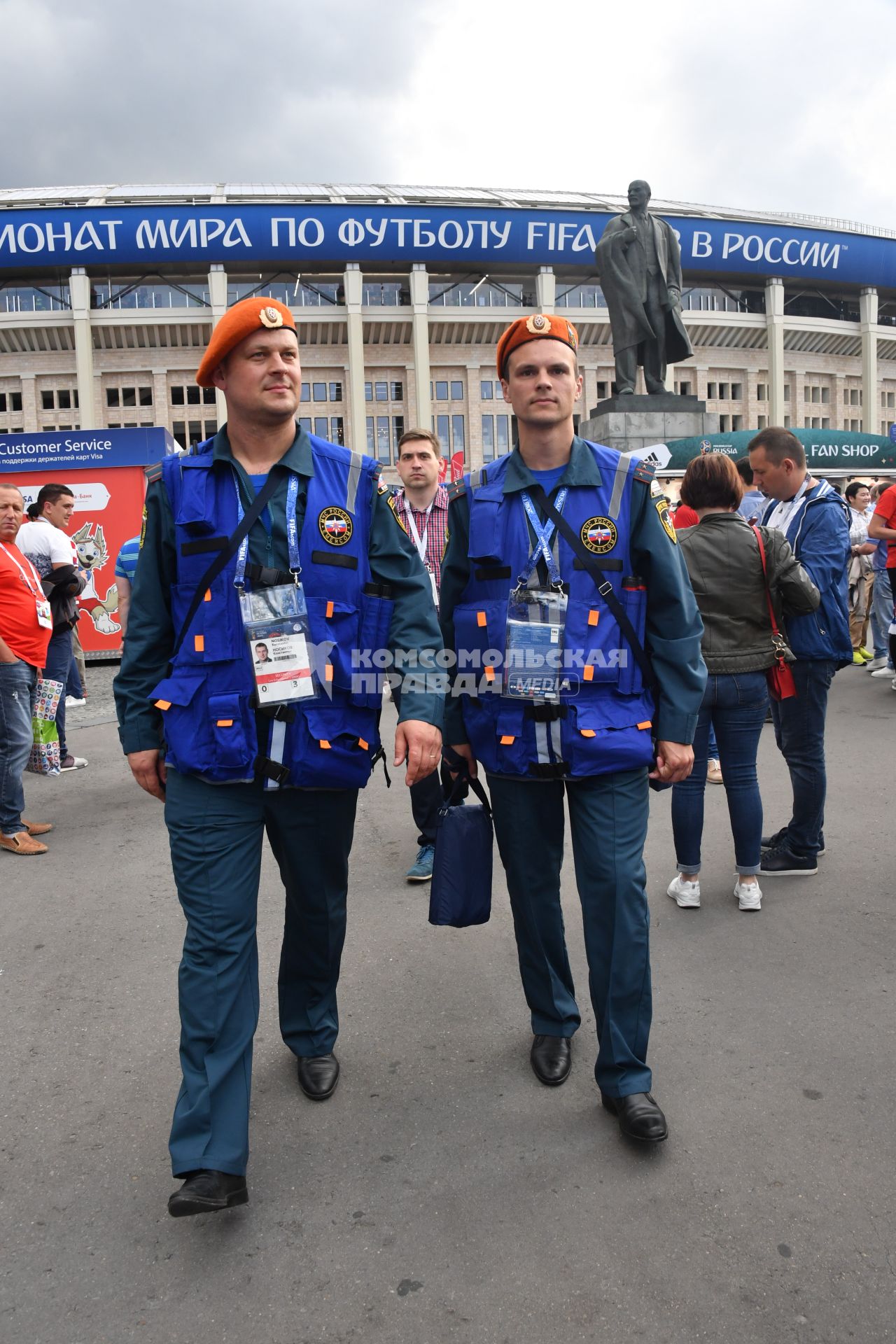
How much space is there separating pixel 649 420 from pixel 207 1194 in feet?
40.9

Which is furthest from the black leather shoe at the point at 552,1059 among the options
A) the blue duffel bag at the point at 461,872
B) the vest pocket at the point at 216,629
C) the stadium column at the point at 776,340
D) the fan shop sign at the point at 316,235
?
the stadium column at the point at 776,340

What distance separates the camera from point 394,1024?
3346mm

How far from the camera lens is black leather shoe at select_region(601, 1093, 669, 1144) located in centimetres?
255

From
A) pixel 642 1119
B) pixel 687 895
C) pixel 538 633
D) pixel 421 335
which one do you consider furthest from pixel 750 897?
pixel 421 335

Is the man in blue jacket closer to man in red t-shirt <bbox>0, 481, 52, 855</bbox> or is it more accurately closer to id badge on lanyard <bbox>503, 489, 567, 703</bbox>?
id badge on lanyard <bbox>503, 489, 567, 703</bbox>

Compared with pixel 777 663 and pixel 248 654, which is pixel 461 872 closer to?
pixel 248 654

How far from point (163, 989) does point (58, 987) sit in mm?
402

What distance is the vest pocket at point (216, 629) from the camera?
2535 mm

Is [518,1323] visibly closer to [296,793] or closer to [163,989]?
[296,793]

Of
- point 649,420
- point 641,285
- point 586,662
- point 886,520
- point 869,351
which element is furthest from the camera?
point 869,351

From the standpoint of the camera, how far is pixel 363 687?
2.65 metres

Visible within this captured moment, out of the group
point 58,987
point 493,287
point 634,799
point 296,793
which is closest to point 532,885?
point 634,799

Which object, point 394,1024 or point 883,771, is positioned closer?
point 394,1024

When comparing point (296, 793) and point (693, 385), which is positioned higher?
point (693, 385)
